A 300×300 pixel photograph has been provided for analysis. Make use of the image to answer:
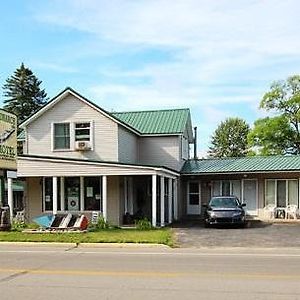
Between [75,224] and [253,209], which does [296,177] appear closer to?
[253,209]

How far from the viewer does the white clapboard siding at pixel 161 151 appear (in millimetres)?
34312

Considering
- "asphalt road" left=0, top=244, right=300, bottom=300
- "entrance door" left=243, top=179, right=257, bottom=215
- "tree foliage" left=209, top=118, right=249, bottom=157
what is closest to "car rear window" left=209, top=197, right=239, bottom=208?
"entrance door" left=243, top=179, right=257, bottom=215

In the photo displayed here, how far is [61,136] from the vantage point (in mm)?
31156

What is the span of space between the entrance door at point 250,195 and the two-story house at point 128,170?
0.21 feet

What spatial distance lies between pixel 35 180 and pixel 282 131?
113ft

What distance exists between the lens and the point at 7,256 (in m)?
15.8

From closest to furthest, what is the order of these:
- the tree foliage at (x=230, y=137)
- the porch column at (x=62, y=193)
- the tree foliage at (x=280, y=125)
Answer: the porch column at (x=62, y=193), the tree foliage at (x=280, y=125), the tree foliage at (x=230, y=137)

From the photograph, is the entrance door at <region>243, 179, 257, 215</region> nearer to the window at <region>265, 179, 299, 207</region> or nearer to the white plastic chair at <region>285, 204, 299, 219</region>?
the window at <region>265, 179, 299, 207</region>

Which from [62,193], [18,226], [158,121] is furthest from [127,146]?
[18,226]

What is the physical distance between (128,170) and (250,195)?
35.2 feet

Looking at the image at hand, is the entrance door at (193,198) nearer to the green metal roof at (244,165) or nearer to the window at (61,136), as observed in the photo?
the green metal roof at (244,165)

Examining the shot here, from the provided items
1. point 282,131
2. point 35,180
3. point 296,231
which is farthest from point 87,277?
point 282,131

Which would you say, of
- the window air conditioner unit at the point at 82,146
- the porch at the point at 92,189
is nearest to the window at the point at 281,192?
the porch at the point at 92,189

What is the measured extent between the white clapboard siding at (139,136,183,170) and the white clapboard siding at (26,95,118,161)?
185 inches
